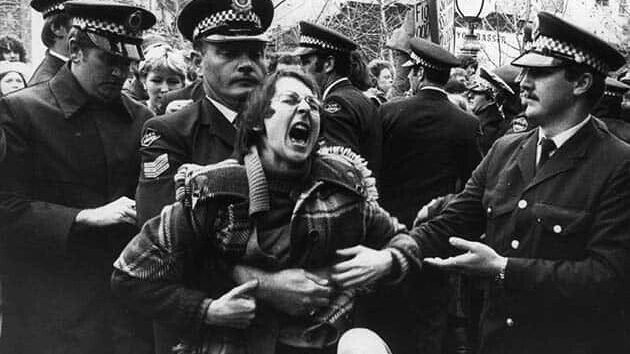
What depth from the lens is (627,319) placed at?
435 centimetres

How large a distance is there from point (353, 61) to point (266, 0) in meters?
2.47

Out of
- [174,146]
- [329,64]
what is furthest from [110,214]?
[329,64]

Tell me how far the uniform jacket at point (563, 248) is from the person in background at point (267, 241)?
2.64 feet

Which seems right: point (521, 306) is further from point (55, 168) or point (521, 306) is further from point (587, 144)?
point (55, 168)

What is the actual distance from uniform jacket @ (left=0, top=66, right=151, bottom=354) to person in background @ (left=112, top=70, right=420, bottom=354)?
1093 mm

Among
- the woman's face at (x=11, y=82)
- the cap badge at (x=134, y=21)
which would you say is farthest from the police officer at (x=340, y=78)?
the woman's face at (x=11, y=82)

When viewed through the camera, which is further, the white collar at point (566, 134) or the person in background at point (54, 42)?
the person in background at point (54, 42)

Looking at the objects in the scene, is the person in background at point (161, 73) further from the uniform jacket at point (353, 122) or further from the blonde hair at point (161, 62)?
the uniform jacket at point (353, 122)

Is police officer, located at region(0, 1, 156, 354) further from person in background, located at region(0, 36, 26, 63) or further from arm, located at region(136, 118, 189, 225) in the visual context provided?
person in background, located at region(0, 36, 26, 63)

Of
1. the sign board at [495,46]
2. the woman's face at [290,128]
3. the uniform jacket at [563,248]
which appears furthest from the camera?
the sign board at [495,46]

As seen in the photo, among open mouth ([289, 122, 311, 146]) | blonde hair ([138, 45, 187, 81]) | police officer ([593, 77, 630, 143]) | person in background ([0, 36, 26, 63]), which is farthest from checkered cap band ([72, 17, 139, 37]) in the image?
person in background ([0, 36, 26, 63])

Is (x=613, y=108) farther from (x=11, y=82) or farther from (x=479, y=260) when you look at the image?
(x=11, y=82)

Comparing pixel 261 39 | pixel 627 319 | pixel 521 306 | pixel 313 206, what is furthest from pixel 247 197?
pixel 627 319

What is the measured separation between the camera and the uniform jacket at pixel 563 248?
3.98 metres
